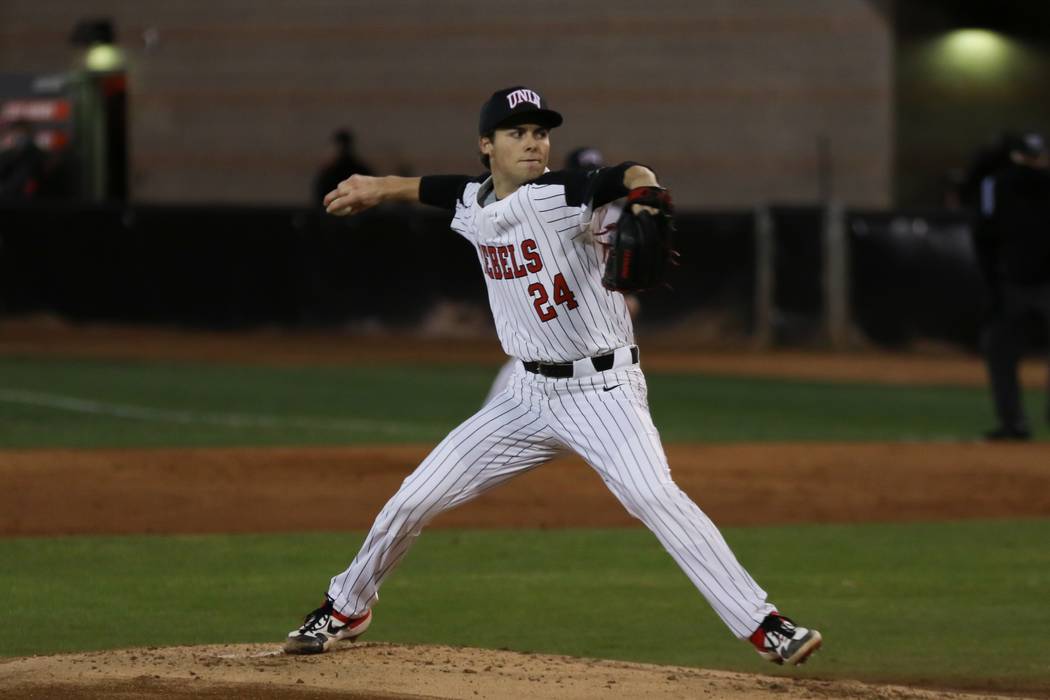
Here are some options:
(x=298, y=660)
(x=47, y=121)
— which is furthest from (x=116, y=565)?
(x=47, y=121)

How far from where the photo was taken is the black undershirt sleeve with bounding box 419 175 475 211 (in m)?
6.37

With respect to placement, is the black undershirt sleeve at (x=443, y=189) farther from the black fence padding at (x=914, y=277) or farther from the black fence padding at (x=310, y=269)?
the black fence padding at (x=914, y=277)

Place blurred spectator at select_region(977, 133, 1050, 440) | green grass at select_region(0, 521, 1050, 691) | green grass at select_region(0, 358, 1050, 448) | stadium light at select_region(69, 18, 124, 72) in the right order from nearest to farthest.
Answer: green grass at select_region(0, 521, 1050, 691) → blurred spectator at select_region(977, 133, 1050, 440) → green grass at select_region(0, 358, 1050, 448) → stadium light at select_region(69, 18, 124, 72)

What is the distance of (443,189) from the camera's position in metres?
6.39

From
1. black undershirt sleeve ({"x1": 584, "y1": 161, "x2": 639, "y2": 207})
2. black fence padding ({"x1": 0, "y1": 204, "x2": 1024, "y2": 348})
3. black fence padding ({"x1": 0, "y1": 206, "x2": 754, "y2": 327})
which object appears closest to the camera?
black undershirt sleeve ({"x1": 584, "y1": 161, "x2": 639, "y2": 207})

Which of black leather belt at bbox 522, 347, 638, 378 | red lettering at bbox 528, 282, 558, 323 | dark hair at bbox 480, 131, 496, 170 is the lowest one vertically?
black leather belt at bbox 522, 347, 638, 378

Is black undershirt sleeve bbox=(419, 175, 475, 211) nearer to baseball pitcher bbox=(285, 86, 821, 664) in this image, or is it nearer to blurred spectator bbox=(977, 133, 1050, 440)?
baseball pitcher bbox=(285, 86, 821, 664)

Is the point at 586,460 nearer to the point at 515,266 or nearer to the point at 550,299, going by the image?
the point at 550,299

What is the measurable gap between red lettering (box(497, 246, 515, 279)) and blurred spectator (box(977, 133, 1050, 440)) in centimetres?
781

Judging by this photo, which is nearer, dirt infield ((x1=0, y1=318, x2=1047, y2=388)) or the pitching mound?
the pitching mound

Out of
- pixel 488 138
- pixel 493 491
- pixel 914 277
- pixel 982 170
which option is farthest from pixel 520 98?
pixel 914 277

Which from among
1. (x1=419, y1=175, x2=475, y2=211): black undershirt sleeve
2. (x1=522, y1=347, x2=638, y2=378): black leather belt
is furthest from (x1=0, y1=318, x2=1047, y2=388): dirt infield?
(x1=522, y1=347, x2=638, y2=378): black leather belt

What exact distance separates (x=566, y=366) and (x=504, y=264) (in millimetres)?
407

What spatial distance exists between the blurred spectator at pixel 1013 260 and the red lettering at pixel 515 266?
309 inches
